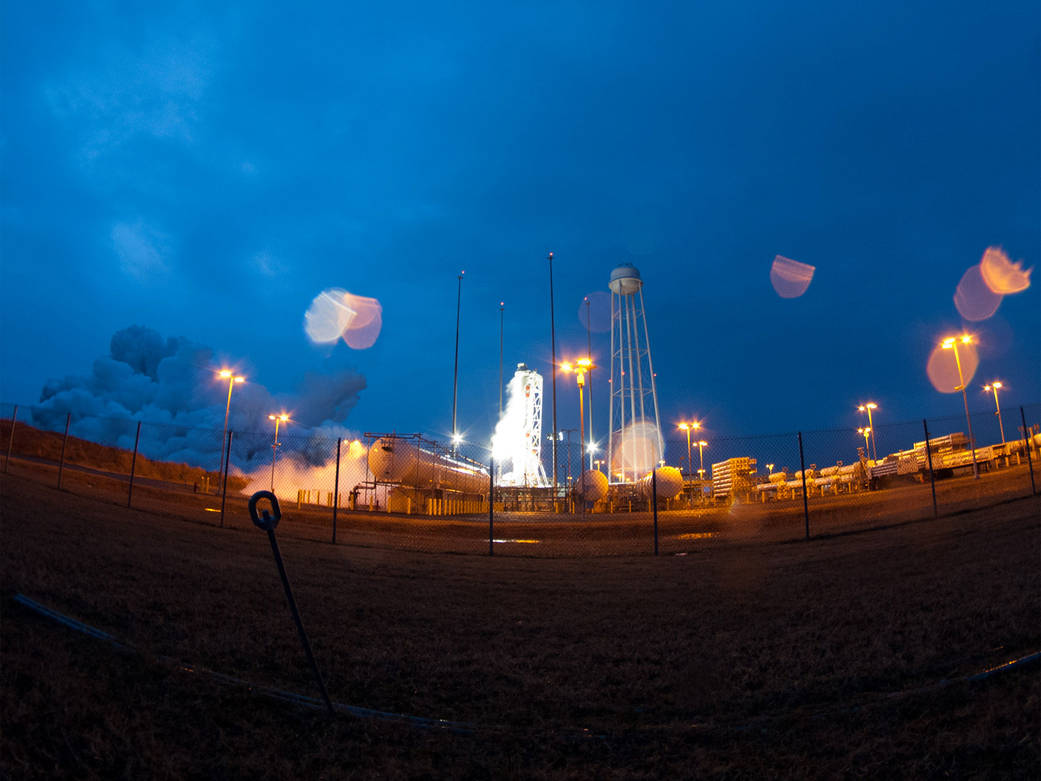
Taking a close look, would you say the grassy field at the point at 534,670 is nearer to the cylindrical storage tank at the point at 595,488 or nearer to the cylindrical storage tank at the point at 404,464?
the cylindrical storage tank at the point at 404,464

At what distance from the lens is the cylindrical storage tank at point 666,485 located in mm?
35406

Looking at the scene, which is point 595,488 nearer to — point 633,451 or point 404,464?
point 633,451

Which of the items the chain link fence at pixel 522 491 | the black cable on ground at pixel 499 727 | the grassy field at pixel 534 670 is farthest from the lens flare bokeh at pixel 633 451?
the black cable on ground at pixel 499 727

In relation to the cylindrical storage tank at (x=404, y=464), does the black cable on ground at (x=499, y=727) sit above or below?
below

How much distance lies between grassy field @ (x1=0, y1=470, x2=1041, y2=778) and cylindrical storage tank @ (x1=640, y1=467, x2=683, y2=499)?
27.0 metres

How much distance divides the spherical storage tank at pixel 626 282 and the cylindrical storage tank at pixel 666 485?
16.4m

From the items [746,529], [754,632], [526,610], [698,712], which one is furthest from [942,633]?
[746,529]

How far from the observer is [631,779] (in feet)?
10.5

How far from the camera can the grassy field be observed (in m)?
3.33

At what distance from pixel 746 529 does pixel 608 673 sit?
13416 mm

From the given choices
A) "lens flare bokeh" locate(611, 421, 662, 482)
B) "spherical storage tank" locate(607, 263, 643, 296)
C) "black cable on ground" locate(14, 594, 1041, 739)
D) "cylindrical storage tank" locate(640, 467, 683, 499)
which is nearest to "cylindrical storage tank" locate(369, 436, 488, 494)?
"cylindrical storage tank" locate(640, 467, 683, 499)

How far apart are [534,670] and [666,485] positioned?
3233 centimetres

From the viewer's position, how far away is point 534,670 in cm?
494

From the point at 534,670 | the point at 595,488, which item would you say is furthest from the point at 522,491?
the point at 534,670
